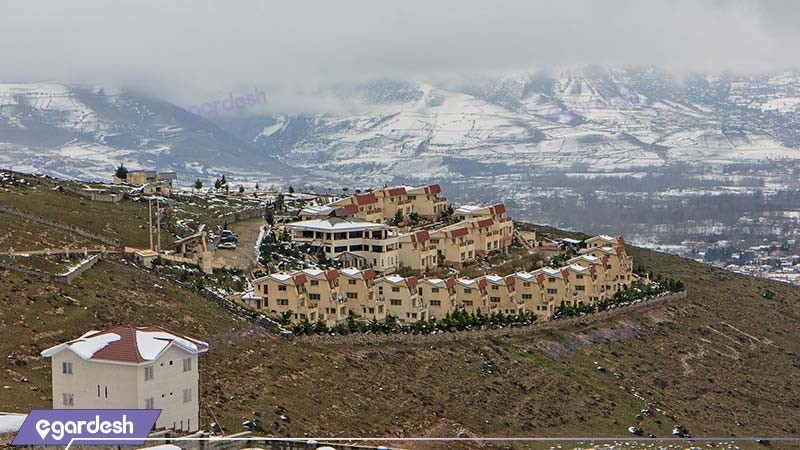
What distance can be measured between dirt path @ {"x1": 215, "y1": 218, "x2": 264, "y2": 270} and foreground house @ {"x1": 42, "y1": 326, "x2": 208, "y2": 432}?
3365cm

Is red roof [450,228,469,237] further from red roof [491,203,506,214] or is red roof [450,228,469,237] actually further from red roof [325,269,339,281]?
red roof [325,269,339,281]

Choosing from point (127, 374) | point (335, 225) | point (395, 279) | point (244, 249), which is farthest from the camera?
point (335, 225)

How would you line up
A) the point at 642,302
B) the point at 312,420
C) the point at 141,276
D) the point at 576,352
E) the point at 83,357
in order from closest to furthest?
the point at 83,357 → the point at 312,420 → the point at 141,276 → the point at 576,352 → the point at 642,302

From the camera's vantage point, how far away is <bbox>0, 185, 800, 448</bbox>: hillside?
5112cm

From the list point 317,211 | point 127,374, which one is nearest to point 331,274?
point 317,211

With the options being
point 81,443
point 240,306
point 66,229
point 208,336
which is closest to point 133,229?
point 66,229

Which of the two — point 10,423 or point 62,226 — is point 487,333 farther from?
point 10,423

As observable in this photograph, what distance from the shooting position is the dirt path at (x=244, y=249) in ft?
239

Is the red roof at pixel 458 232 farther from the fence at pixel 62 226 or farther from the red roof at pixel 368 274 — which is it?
the fence at pixel 62 226

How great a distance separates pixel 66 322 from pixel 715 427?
27.1 metres

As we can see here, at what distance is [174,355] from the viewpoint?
37562mm

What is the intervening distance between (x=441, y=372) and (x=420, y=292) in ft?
35.8

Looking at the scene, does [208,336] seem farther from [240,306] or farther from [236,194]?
[236,194]

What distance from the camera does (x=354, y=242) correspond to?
78.6 meters
